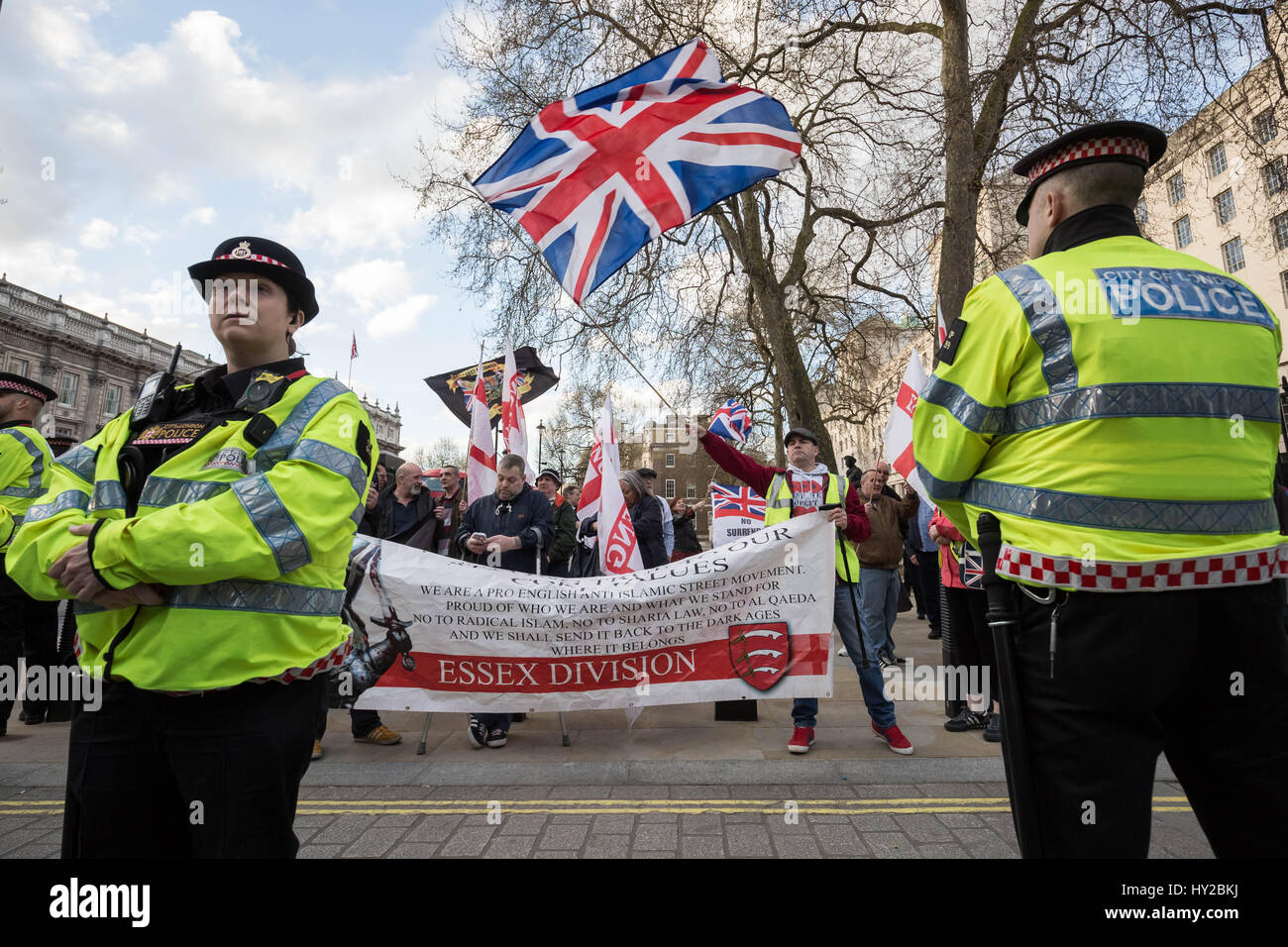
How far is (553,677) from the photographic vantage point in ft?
16.7

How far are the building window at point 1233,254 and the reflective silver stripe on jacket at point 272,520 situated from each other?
47.9 m

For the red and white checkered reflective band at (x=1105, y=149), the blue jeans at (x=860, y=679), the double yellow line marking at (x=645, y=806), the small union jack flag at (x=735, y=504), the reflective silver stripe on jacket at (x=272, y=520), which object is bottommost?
the double yellow line marking at (x=645, y=806)

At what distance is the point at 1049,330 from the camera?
70.4 inches

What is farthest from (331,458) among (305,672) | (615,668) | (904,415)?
(904,415)

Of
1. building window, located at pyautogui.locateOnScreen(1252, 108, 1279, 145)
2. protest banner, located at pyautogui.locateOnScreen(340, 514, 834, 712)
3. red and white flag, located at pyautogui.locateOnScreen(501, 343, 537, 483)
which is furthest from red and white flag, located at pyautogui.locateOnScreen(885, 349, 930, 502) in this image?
building window, located at pyautogui.locateOnScreen(1252, 108, 1279, 145)

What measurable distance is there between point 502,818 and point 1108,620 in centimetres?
322

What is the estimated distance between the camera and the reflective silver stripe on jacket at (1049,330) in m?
1.76

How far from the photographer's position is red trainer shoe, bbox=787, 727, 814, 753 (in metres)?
4.83

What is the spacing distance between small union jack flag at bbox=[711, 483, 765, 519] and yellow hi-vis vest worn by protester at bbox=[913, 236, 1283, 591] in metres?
9.37

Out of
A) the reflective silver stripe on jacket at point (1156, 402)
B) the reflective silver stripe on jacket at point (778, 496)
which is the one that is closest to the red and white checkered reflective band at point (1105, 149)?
the reflective silver stripe on jacket at point (1156, 402)

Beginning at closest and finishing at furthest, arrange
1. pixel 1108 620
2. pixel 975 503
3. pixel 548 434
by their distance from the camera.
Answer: pixel 1108 620
pixel 975 503
pixel 548 434

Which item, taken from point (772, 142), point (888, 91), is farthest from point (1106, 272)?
point (888, 91)

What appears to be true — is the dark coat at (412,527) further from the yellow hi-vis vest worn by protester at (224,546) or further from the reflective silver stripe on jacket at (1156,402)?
the reflective silver stripe on jacket at (1156,402)
